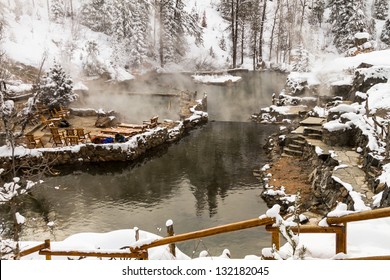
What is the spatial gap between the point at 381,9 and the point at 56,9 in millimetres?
8385

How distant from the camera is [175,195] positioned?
374 inches

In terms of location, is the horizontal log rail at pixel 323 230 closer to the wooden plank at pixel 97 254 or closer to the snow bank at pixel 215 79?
the wooden plank at pixel 97 254

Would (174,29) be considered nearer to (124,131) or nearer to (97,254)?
(124,131)

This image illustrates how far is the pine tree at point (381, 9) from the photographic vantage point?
8.42m

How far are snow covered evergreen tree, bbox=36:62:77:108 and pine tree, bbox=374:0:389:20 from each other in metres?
11.8

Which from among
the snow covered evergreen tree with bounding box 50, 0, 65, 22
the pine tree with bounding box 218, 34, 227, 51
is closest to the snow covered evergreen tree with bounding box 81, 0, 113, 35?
the snow covered evergreen tree with bounding box 50, 0, 65, 22

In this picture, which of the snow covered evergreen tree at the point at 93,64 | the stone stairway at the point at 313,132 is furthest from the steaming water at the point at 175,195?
the snow covered evergreen tree at the point at 93,64

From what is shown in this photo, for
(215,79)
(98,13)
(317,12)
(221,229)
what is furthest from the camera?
(215,79)

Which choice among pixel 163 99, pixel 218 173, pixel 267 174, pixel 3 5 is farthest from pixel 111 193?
pixel 163 99

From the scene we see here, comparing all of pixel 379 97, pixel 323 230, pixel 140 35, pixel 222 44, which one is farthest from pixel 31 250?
pixel 140 35

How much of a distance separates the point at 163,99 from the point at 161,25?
622 cm

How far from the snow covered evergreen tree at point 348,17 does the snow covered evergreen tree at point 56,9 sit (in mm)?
7150

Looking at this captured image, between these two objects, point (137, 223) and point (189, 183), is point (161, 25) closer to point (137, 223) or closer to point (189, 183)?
point (189, 183)

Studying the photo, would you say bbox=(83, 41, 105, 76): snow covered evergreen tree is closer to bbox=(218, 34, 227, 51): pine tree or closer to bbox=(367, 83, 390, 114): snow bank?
bbox=(218, 34, 227, 51): pine tree
